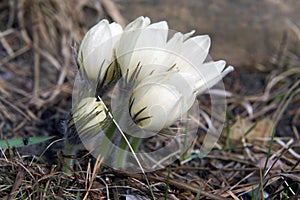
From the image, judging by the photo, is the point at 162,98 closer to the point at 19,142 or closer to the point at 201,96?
the point at 19,142

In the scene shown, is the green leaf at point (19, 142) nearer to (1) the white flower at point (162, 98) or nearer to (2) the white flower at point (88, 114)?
(2) the white flower at point (88, 114)

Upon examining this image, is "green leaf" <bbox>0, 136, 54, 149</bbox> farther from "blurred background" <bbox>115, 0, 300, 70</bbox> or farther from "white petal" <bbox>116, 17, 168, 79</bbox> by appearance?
"blurred background" <bbox>115, 0, 300, 70</bbox>

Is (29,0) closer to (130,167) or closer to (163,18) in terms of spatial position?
(163,18)

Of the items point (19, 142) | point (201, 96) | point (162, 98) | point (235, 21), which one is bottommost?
point (201, 96)

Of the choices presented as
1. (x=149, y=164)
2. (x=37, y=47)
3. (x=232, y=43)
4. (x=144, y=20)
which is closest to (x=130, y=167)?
(x=149, y=164)

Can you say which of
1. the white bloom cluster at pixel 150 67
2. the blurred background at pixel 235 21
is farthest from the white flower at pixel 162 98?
the blurred background at pixel 235 21

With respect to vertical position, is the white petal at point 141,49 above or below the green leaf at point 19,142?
above

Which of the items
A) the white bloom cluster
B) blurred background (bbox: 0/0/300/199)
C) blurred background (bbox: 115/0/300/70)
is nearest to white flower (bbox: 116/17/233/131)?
the white bloom cluster

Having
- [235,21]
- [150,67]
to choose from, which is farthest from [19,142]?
[235,21]
